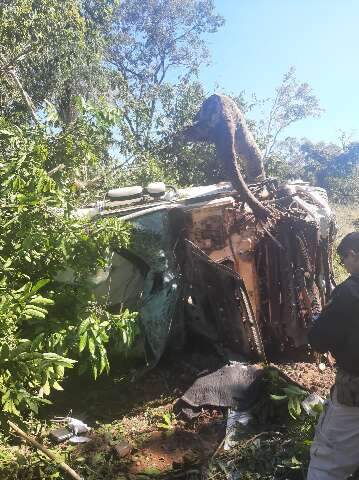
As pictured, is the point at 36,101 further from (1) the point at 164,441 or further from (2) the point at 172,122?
(1) the point at 164,441

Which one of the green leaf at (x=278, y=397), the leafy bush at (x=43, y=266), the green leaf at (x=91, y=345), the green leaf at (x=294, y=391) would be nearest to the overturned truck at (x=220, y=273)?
the green leaf at (x=294, y=391)

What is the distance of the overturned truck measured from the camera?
535 centimetres

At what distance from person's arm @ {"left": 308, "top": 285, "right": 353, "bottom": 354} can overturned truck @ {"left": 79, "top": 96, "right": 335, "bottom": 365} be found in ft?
8.06

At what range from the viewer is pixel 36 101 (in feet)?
41.5

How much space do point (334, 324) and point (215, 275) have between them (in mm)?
2842

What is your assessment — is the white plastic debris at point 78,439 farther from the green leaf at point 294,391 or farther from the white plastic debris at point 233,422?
the green leaf at point 294,391

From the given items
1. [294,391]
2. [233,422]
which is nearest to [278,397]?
[294,391]

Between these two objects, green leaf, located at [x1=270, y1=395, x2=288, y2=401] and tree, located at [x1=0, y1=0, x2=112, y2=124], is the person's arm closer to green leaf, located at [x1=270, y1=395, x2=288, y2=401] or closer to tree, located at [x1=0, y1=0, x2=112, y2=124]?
green leaf, located at [x1=270, y1=395, x2=288, y2=401]

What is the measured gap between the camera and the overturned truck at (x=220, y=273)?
5.35m

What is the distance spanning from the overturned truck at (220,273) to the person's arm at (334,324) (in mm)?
2457

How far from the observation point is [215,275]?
5367mm

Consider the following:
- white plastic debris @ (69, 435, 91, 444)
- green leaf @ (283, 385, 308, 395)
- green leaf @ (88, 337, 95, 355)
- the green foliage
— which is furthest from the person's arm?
white plastic debris @ (69, 435, 91, 444)

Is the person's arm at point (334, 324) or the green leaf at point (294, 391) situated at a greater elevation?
the person's arm at point (334, 324)

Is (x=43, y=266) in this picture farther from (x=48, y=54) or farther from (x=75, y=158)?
(x=48, y=54)
